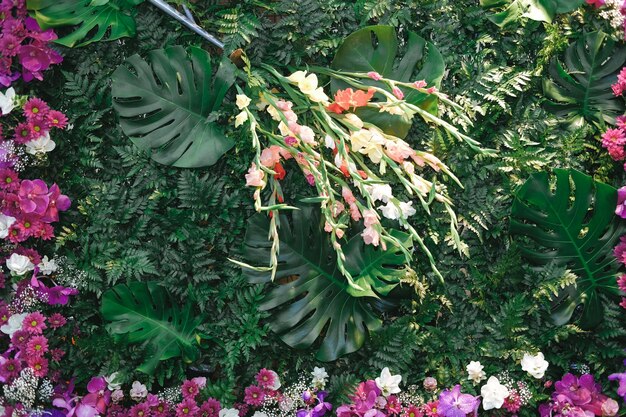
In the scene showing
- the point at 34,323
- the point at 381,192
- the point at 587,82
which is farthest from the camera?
the point at 587,82

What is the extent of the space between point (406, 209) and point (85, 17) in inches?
37.2

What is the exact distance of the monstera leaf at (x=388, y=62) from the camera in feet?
6.81

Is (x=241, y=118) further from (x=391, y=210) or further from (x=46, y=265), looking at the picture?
(x=46, y=265)

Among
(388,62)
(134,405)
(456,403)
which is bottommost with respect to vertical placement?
(134,405)

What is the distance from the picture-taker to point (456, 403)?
2059 mm

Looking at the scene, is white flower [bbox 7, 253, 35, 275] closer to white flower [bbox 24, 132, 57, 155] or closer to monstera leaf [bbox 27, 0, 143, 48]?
white flower [bbox 24, 132, 57, 155]

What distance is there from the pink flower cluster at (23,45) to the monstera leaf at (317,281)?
68 centimetres

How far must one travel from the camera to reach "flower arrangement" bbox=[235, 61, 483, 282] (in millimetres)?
1905

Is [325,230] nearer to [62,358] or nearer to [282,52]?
[282,52]

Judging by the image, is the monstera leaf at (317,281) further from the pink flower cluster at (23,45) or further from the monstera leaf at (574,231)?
the pink flower cluster at (23,45)

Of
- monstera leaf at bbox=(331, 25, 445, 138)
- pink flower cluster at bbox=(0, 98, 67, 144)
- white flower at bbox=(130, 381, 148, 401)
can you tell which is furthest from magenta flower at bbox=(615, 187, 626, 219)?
pink flower cluster at bbox=(0, 98, 67, 144)

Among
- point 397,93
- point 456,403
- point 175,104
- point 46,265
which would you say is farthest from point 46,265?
point 456,403

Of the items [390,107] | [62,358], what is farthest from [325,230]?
[62,358]

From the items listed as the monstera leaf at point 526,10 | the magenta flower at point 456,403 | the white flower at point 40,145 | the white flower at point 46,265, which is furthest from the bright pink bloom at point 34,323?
the monstera leaf at point 526,10
